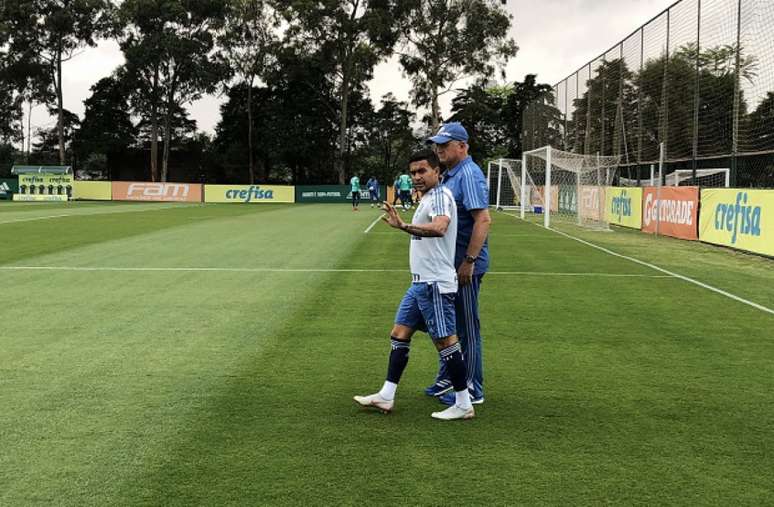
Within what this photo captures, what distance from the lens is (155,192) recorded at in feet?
171

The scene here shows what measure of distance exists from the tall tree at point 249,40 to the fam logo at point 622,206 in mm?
38955

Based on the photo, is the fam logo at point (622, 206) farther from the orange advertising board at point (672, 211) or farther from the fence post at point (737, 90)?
the fence post at point (737, 90)

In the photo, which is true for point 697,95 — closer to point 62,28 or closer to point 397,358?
point 397,358

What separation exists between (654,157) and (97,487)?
80.8 feet

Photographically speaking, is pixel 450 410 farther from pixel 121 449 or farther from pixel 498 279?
pixel 498 279

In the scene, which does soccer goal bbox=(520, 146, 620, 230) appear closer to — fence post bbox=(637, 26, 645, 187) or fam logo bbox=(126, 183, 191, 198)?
fence post bbox=(637, 26, 645, 187)

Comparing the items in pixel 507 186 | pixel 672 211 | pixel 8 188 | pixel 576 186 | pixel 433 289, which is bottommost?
pixel 433 289

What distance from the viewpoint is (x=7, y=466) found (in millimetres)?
3949

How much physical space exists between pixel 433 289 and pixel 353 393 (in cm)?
113

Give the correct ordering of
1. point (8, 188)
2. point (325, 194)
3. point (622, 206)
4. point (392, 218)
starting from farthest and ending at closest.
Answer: point (325, 194) < point (8, 188) < point (622, 206) < point (392, 218)

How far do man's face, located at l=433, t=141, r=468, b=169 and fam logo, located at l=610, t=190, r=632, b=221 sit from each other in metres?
21.6

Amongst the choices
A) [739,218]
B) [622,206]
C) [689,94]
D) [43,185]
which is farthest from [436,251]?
[43,185]

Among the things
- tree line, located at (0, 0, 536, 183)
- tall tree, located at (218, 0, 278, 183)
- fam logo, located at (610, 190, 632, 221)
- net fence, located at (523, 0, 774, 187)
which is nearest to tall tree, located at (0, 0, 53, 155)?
tree line, located at (0, 0, 536, 183)

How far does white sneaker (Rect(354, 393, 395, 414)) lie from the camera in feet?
16.2
